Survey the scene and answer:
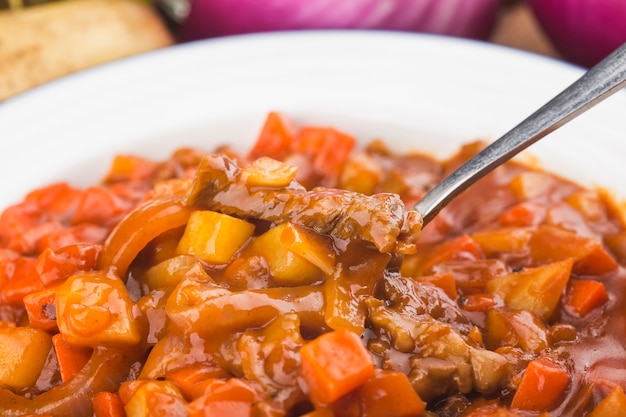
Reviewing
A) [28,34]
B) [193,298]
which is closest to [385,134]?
[193,298]

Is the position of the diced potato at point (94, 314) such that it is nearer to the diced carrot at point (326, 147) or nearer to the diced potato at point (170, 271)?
the diced potato at point (170, 271)

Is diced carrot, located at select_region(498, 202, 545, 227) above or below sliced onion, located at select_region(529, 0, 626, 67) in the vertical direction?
below

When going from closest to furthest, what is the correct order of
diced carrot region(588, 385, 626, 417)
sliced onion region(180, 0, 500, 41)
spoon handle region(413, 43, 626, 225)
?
diced carrot region(588, 385, 626, 417) → spoon handle region(413, 43, 626, 225) → sliced onion region(180, 0, 500, 41)

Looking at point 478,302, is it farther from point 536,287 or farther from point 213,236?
point 213,236

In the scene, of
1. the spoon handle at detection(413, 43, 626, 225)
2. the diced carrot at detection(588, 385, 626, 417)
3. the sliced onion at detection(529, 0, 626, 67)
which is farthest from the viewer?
the sliced onion at detection(529, 0, 626, 67)

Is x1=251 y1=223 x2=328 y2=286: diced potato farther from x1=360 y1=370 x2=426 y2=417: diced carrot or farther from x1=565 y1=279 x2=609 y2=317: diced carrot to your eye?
x1=565 y1=279 x2=609 y2=317: diced carrot

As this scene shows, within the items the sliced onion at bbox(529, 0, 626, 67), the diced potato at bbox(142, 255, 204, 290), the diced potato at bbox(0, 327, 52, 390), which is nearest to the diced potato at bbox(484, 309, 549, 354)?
the diced potato at bbox(142, 255, 204, 290)

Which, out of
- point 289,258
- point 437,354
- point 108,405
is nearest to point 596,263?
point 437,354
